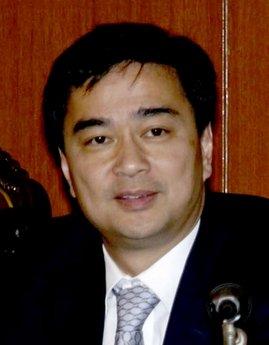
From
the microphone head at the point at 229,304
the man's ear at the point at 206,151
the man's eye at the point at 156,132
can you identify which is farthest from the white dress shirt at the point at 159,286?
the microphone head at the point at 229,304

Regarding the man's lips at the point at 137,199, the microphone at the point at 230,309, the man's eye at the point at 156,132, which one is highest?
the man's eye at the point at 156,132

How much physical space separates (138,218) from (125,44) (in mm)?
359

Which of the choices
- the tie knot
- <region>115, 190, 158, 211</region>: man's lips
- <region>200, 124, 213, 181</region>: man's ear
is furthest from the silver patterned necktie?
<region>200, 124, 213, 181</region>: man's ear

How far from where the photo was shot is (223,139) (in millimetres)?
1954

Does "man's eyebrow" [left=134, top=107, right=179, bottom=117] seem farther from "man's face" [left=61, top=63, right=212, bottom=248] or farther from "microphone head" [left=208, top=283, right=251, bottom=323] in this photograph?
"microphone head" [left=208, top=283, right=251, bottom=323]

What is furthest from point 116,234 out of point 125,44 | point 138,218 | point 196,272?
point 125,44

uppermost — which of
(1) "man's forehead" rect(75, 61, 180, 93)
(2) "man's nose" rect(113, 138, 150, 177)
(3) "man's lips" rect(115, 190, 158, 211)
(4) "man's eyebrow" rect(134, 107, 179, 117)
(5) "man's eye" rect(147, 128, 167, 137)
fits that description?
(1) "man's forehead" rect(75, 61, 180, 93)

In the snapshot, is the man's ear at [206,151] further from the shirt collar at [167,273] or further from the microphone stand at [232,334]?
the microphone stand at [232,334]

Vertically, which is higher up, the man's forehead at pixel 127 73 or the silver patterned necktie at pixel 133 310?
the man's forehead at pixel 127 73

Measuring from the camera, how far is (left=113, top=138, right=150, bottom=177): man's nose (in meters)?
1.55

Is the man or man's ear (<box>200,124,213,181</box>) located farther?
man's ear (<box>200,124,213,181</box>)

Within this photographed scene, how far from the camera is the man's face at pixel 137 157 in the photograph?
1.58m

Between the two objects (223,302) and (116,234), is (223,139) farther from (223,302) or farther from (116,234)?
(223,302)

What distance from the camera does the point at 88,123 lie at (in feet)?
5.35
